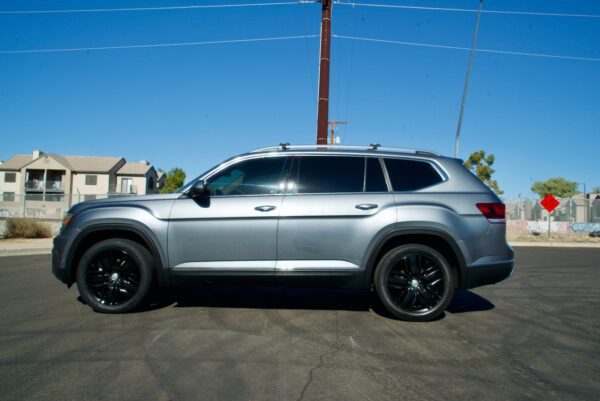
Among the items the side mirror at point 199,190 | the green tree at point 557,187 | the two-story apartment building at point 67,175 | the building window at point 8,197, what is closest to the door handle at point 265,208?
the side mirror at point 199,190

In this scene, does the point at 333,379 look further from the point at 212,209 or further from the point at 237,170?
the point at 237,170

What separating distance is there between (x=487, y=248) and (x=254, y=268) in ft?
8.43

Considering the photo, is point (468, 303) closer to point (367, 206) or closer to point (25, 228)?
point (367, 206)

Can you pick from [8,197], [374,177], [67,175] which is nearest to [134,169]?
[67,175]

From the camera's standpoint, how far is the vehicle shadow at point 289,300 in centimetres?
516

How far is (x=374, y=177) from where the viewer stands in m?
4.81

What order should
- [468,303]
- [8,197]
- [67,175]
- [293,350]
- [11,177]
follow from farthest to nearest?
[11,177], [67,175], [8,197], [468,303], [293,350]

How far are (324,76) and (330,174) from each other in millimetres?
9608

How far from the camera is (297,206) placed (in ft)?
15.0

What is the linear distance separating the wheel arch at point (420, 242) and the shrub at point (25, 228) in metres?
17.5

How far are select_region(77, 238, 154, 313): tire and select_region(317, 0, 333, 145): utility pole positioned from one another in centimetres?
920

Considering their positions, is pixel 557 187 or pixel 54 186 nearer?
pixel 54 186

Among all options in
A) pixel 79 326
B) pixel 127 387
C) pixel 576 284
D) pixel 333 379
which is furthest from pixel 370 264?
pixel 576 284

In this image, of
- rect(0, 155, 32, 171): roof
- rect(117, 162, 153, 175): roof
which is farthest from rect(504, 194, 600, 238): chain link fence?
rect(0, 155, 32, 171): roof
